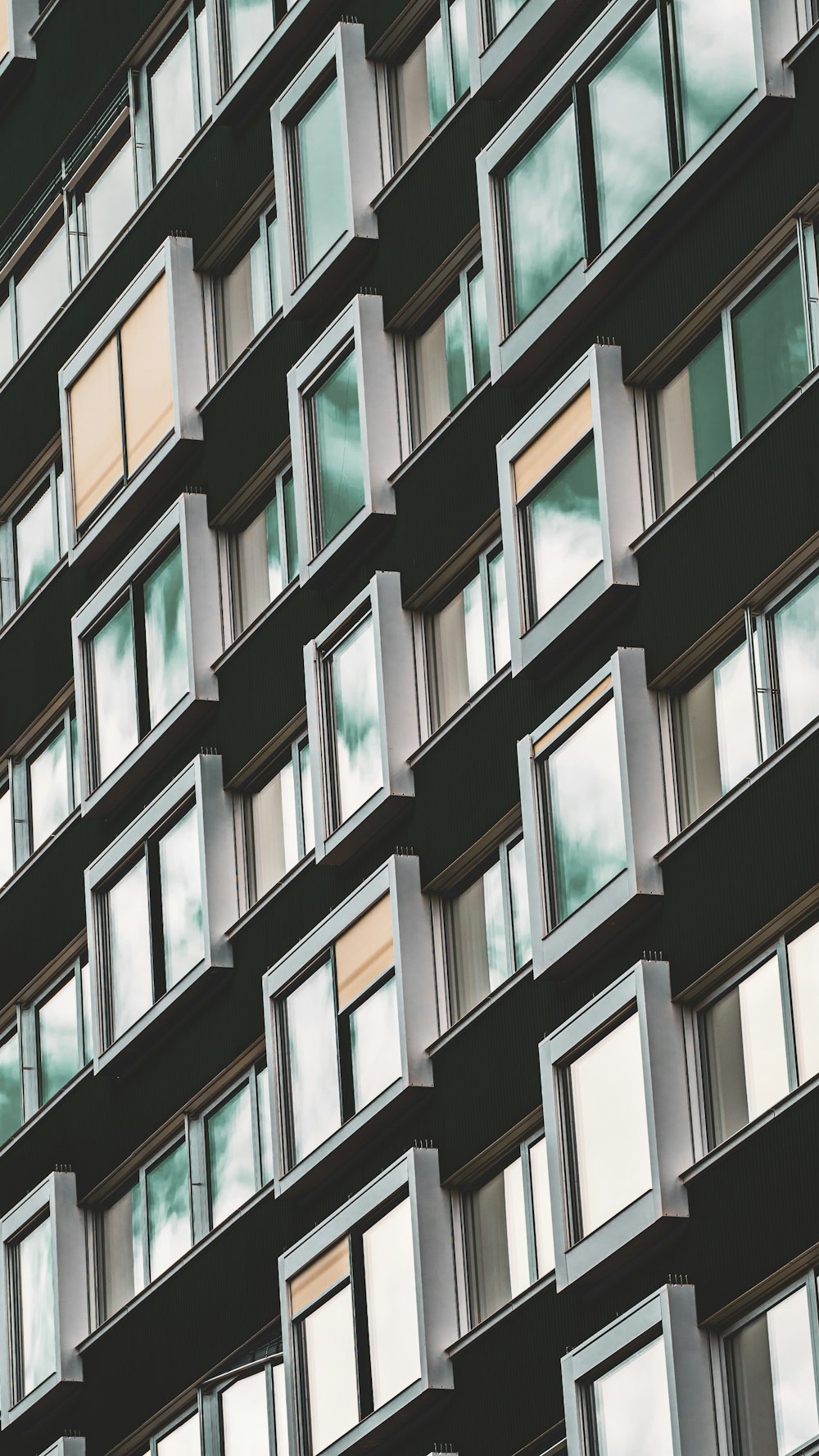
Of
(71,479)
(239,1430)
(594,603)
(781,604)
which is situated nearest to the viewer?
(781,604)

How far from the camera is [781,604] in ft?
107

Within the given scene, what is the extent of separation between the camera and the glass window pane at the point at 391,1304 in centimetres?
3659

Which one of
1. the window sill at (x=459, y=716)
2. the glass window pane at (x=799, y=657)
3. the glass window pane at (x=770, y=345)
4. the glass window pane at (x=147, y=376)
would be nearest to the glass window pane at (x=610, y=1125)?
the glass window pane at (x=799, y=657)

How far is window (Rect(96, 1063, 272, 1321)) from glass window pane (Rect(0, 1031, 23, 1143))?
2900 mm

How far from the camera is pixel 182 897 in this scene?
43.0 meters

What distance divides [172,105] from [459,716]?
11.6 meters

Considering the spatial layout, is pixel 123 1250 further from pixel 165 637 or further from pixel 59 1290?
pixel 165 637

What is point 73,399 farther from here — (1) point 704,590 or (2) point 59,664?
(1) point 704,590

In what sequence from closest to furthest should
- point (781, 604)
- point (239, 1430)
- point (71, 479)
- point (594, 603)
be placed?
point (781, 604), point (594, 603), point (239, 1430), point (71, 479)

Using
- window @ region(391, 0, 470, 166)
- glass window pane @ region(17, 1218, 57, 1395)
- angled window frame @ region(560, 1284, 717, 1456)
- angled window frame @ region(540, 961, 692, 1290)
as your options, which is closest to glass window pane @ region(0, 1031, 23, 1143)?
glass window pane @ region(17, 1218, 57, 1395)

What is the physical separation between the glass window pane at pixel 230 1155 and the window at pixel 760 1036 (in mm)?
9236

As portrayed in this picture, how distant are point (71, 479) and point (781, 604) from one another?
16.4 metres

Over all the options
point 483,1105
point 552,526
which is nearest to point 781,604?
point 552,526

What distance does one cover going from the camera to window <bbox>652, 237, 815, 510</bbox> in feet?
108
